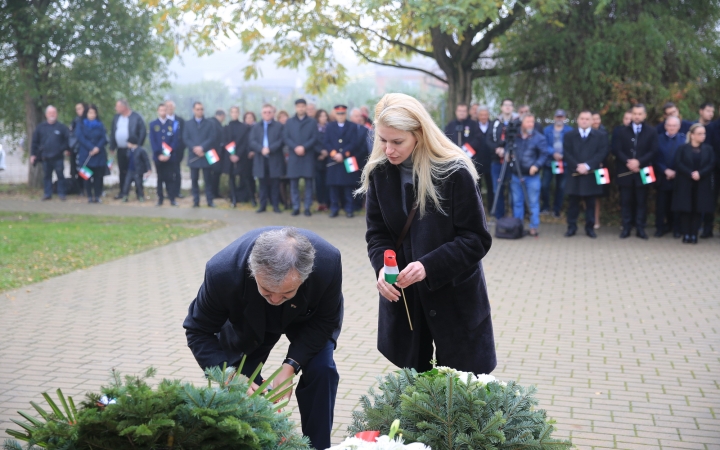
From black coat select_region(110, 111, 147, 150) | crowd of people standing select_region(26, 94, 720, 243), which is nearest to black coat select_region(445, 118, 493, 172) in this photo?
crowd of people standing select_region(26, 94, 720, 243)

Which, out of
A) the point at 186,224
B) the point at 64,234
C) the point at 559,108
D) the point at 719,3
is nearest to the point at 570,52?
the point at 559,108

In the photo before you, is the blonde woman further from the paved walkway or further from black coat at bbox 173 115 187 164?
black coat at bbox 173 115 187 164

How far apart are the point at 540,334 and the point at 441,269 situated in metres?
3.90

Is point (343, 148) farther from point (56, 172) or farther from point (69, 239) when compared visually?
point (56, 172)

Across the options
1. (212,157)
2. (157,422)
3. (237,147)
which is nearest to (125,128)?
(212,157)

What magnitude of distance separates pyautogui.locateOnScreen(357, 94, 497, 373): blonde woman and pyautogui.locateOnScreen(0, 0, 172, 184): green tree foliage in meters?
16.3

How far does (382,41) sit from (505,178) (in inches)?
167

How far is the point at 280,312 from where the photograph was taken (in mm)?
3859

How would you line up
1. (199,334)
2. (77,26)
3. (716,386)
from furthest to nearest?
(77,26) → (716,386) → (199,334)

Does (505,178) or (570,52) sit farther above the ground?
(570,52)

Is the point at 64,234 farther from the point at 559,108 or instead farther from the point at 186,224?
the point at 559,108

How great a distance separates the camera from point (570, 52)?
1619 centimetres

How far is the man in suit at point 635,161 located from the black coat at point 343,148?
16.1 ft

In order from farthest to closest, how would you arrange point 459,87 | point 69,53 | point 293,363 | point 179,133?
point 69,53, point 179,133, point 459,87, point 293,363
